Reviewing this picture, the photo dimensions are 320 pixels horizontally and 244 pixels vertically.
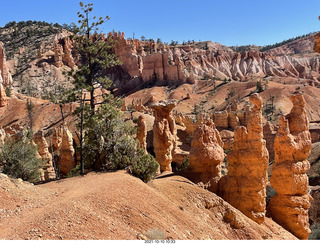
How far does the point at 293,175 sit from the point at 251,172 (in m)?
1.87

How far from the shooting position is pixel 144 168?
10.2 meters

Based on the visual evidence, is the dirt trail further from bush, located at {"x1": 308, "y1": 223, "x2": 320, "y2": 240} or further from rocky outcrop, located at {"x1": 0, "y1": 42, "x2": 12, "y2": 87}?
rocky outcrop, located at {"x1": 0, "y1": 42, "x2": 12, "y2": 87}

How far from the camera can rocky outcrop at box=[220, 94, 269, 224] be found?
12.2 metres

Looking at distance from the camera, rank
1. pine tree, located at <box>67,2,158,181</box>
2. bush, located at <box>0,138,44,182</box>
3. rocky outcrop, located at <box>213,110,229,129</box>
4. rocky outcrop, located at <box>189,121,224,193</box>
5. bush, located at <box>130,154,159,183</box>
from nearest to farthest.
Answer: bush, located at <box>130,154,159,183</box>
pine tree, located at <box>67,2,158,181</box>
rocky outcrop, located at <box>189,121,224,193</box>
bush, located at <box>0,138,44,182</box>
rocky outcrop, located at <box>213,110,229,129</box>

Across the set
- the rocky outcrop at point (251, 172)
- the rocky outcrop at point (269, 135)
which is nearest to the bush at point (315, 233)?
the rocky outcrop at point (251, 172)


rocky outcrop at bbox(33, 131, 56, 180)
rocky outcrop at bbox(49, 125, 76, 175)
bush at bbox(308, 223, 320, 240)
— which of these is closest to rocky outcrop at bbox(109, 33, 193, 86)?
rocky outcrop at bbox(49, 125, 76, 175)

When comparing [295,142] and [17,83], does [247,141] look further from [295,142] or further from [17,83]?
[17,83]

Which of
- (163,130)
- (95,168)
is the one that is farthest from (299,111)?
(95,168)

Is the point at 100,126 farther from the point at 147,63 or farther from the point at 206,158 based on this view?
the point at 147,63

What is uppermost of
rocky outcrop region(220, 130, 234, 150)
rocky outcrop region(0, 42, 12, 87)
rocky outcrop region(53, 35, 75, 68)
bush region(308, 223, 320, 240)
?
rocky outcrop region(53, 35, 75, 68)

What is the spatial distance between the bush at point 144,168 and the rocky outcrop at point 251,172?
436cm

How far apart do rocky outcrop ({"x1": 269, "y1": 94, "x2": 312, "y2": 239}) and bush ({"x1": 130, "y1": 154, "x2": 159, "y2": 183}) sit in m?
6.10

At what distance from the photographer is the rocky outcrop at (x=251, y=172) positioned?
12164mm

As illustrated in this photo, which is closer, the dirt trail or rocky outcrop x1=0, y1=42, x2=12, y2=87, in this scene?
the dirt trail
